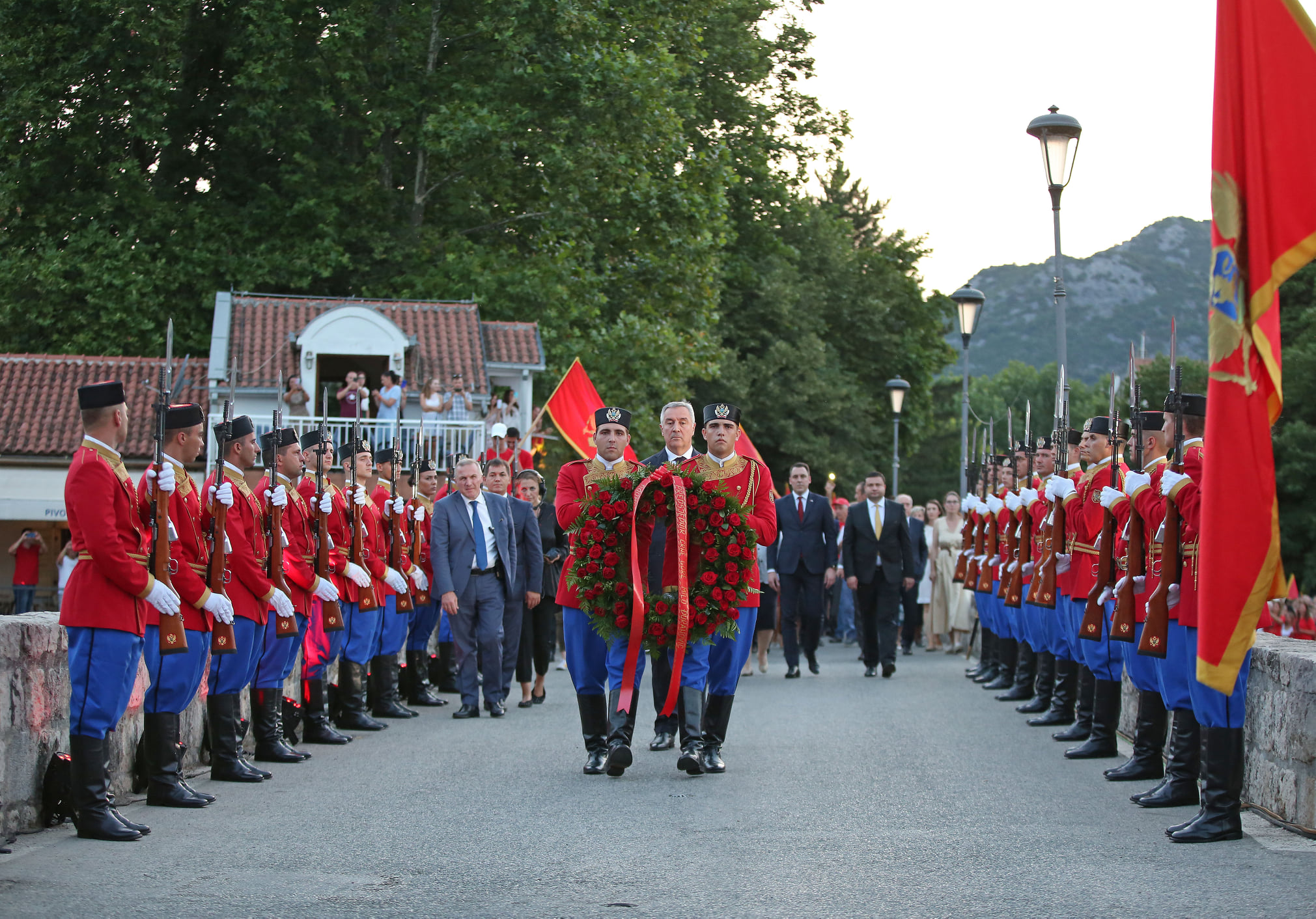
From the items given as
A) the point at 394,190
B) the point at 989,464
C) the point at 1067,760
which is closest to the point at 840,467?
the point at 394,190

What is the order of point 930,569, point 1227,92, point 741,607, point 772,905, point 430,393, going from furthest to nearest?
point 430,393 → point 930,569 → point 741,607 → point 1227,92 → point 772,905

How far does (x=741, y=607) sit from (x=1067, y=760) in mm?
2339

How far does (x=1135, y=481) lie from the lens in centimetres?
879

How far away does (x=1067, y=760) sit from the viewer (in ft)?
34.0

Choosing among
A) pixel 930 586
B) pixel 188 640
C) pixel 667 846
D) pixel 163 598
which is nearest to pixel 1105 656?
pixel 667 846

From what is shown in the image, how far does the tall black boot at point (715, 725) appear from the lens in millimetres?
9625

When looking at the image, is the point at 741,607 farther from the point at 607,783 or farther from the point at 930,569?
the point at 930,569

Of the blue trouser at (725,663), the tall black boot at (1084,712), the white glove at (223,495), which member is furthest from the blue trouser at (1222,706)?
the white glove at (223,495)

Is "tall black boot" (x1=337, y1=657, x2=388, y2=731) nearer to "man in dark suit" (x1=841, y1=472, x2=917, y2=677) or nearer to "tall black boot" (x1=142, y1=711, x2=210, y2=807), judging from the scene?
"tall black boot" (x1=142, y1=711, x2=210, y2=807)

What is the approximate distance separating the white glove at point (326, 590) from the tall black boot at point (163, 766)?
255 cm

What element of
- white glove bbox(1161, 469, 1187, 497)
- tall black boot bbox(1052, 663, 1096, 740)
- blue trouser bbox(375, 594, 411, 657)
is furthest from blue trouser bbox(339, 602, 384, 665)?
white glove bbox(1161, 469, 1187, 497)

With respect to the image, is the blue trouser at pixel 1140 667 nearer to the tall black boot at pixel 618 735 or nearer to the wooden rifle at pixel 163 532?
the tall black boot at pixel 618 735

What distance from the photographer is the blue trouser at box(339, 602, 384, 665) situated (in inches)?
472

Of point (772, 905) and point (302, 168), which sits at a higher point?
point (302, 168)
